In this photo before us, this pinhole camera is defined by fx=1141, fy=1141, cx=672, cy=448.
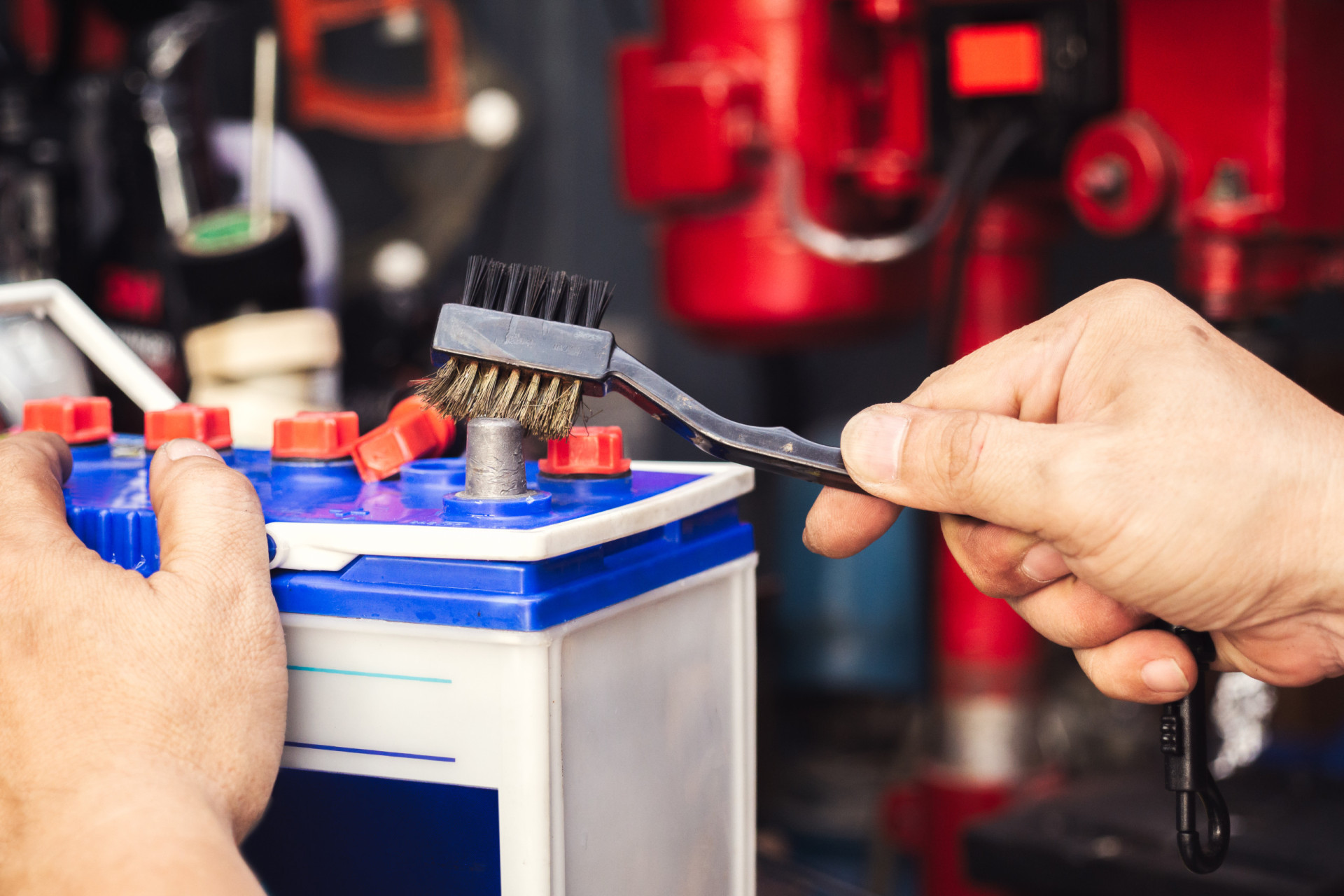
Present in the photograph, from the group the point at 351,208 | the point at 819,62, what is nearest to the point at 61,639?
the point at 819,62

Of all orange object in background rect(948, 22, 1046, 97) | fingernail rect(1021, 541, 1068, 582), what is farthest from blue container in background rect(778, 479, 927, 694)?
fingernail rect(1021, 541, 1068, 582)

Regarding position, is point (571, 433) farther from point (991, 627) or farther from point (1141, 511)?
point (991, 627)

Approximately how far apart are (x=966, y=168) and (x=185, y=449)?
2.42 feet

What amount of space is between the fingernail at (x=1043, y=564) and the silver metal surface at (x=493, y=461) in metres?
0.24

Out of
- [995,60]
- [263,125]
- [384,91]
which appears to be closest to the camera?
[995,60]

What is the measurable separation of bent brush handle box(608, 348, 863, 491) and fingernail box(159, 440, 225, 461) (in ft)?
0.55

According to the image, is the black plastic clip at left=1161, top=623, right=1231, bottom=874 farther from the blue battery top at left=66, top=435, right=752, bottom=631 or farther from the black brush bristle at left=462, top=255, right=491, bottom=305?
the black brush bristle at left=462, top=255, right=491, bottom=305

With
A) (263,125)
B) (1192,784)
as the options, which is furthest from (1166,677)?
(263,125)

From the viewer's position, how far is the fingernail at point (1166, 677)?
1.62 feet

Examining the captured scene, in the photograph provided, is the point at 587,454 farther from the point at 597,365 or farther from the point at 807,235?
the point at 807,235

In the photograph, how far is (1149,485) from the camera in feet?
1.43

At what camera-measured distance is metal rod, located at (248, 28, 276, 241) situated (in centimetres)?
136

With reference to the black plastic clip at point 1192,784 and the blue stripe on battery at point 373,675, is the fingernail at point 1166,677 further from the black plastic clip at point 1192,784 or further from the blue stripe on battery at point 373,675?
the blue stripe on battery at point 373,675

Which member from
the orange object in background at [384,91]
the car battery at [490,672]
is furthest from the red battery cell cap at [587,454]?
the orange object in background at [384,91]
